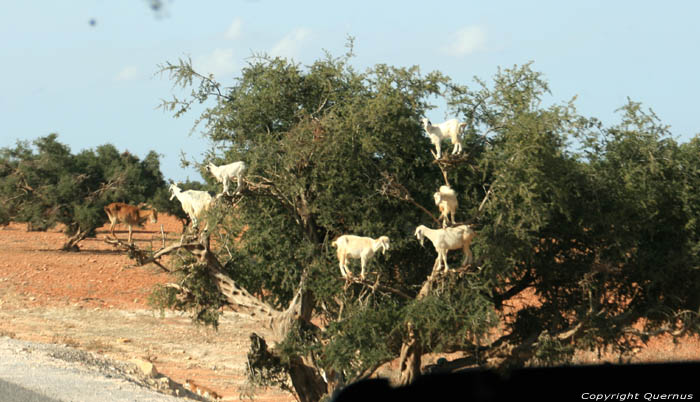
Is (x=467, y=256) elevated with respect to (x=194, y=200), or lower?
lower

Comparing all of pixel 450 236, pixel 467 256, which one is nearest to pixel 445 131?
pixel 450 236

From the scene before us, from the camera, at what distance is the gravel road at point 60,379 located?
888cm

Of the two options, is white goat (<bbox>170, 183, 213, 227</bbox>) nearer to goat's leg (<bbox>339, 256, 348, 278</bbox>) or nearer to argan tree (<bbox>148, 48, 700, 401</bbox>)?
argan tree (<bbox>148, 48, 700, 401</bbox>)

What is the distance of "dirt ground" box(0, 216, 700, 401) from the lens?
1650cm

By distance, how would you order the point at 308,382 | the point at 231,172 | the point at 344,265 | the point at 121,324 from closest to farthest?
the point at 344,265 < the point at 231,172 < the point at 308,382 < the point at 121,324

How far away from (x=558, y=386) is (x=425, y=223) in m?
9.29

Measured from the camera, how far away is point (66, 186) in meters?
33.4

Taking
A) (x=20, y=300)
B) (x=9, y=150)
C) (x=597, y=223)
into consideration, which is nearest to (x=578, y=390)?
(x=597, y=223)

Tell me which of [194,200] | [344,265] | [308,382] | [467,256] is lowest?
[308,382]

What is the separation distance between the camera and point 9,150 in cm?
3659

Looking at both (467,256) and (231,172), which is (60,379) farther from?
(467,256)

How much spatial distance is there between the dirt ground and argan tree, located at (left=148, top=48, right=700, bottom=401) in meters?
1.40

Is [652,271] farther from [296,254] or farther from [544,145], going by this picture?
[296,254]

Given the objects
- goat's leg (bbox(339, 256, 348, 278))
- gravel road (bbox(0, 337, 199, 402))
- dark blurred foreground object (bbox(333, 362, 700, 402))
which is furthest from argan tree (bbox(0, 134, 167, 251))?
dark blurred foreground object (bbox(333, 362, 700, 402))
